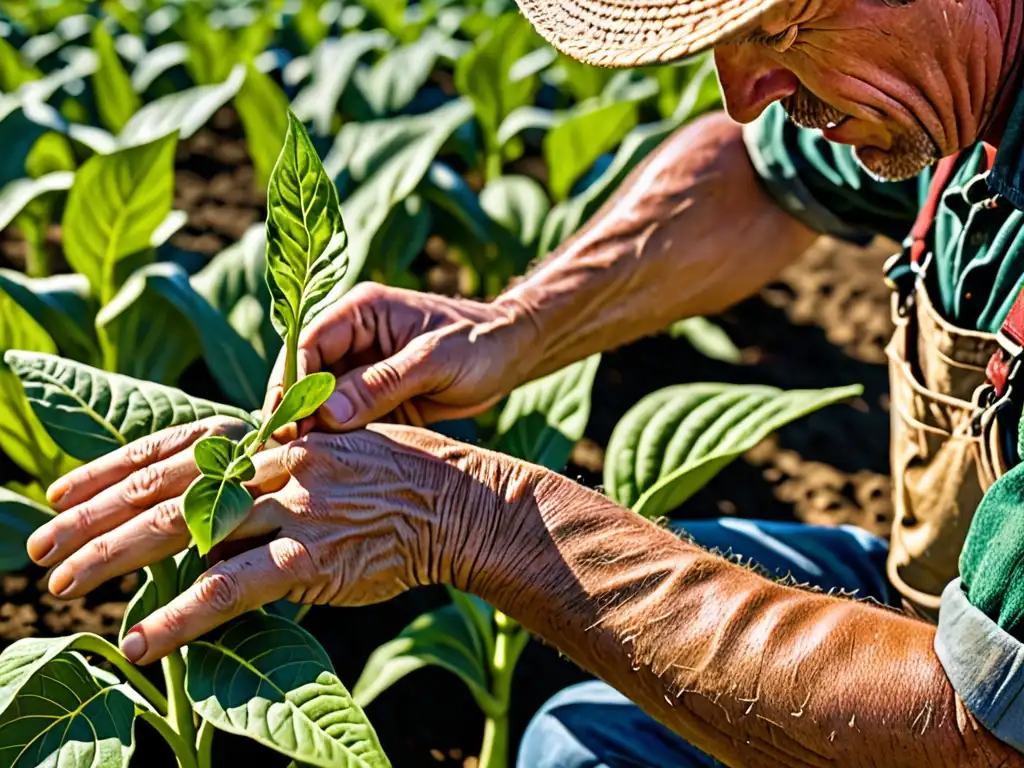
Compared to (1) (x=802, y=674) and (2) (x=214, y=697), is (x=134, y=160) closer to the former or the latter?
(2) (x=214, y=697)

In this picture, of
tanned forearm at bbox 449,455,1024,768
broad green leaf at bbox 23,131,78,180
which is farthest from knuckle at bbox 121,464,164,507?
broad green leaf at bbox 23,131,78,180

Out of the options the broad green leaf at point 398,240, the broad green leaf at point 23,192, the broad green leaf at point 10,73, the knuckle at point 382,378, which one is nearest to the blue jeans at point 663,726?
the knuckle at point 382,378

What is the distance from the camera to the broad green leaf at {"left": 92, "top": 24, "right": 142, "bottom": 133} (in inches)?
141

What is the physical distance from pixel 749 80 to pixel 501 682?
0.95 m

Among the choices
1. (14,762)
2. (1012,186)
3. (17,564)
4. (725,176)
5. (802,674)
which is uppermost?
(1012,186)

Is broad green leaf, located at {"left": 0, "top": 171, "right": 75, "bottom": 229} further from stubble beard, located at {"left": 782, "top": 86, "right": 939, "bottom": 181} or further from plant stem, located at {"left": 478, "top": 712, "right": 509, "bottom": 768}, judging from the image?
stubble beard, located at {"left": 782, "top": 86, "right": 939, "bottom": 181}

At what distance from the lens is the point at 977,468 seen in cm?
165

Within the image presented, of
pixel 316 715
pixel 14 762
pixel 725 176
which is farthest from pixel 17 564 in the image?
pixel 725 176

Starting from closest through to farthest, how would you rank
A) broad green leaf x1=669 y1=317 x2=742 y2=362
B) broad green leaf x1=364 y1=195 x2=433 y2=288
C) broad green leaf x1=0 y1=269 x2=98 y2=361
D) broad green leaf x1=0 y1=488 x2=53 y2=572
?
broad green leaf x1=0 y1=488 x2=53 y2=572
broad green leaf x1=0 y1=269 x2=98 y2=361
broad green leaf x1=364 y1=195 x2=433 y2=288
broad green leaf x1=669 y1=317 x2=742 y2=362

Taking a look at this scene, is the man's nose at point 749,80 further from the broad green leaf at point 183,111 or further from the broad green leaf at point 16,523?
the broad green leaf at point 183,111

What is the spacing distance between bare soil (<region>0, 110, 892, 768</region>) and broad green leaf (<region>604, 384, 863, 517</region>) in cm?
28

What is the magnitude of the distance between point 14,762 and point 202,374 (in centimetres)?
158

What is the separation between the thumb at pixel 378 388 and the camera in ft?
4.81

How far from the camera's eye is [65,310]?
2.37 meters
